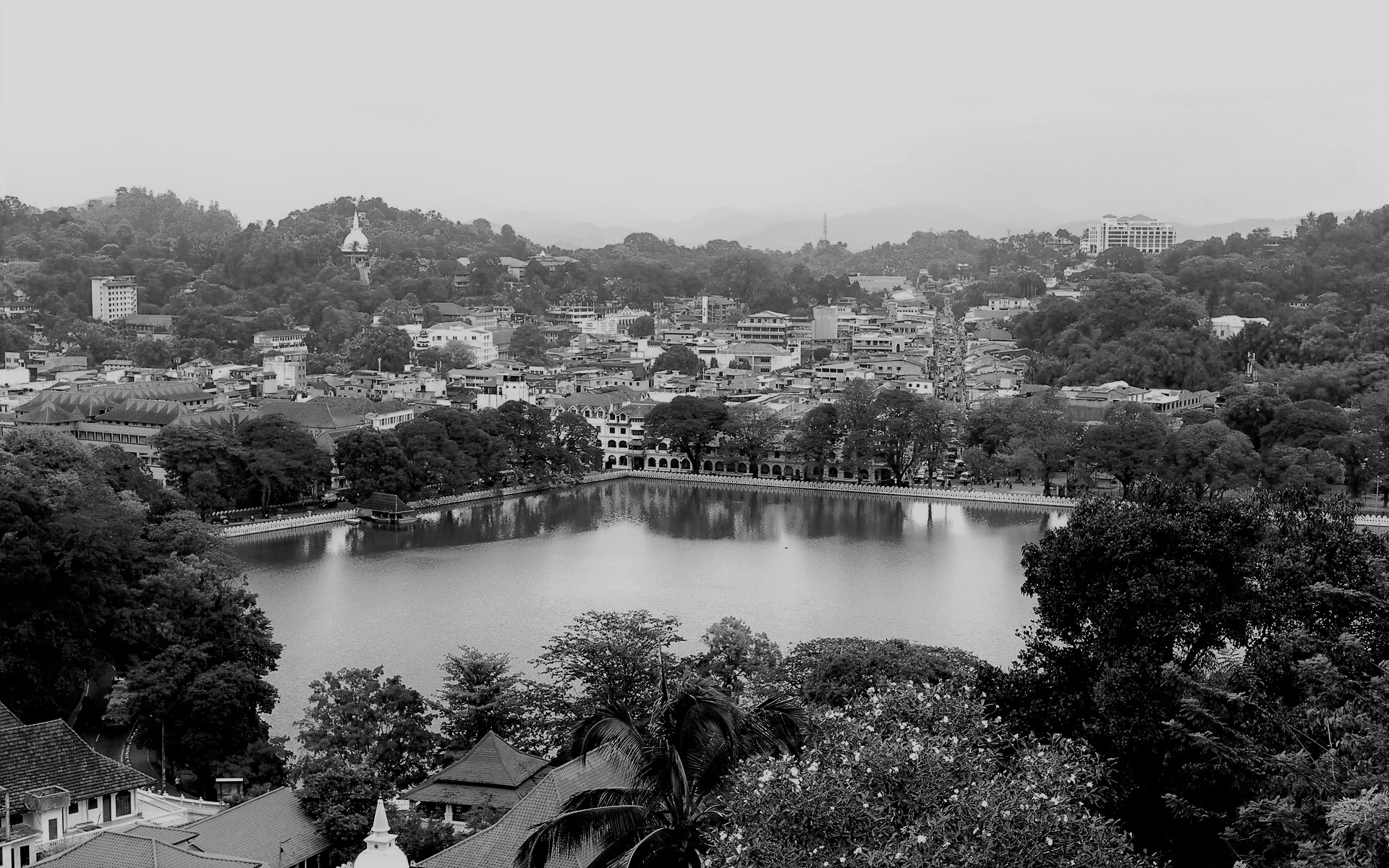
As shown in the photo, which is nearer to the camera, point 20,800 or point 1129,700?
point 1129,700

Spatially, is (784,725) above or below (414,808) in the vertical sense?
above

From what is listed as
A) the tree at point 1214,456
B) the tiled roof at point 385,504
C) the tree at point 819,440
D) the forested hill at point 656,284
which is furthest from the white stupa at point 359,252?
the tree at point 1214,456

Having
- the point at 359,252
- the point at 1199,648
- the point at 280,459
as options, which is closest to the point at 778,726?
the point at 1199,648

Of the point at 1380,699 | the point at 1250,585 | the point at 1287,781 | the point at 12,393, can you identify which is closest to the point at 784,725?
the point at 1287,781

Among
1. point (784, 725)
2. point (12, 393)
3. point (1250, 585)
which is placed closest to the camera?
point (784, 725)

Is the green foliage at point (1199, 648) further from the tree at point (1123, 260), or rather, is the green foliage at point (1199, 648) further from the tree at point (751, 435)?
the tree at point (1123, 260)

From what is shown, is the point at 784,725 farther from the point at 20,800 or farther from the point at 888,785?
the point at 20,800
